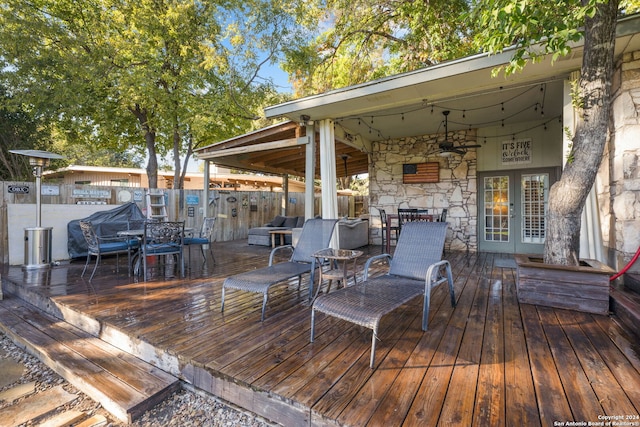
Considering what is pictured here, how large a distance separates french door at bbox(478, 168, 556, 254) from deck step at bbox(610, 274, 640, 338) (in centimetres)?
361

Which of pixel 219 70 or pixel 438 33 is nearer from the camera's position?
pixel 438 33

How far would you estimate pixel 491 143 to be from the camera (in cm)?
680

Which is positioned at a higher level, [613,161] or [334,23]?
[334,23]

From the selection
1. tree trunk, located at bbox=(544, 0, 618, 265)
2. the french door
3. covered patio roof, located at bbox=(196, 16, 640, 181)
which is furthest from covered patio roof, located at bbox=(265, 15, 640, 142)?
Answer: the french door

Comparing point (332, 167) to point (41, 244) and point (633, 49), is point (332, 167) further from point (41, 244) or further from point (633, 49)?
point (41, 244)

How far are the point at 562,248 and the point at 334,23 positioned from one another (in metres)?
9.49

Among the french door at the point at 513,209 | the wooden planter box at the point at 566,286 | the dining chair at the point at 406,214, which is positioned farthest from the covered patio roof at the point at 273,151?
the wooden planter box at the point at 566,286

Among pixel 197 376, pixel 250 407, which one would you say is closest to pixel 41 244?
pixel 197 376

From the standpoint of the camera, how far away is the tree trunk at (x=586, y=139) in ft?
9.20

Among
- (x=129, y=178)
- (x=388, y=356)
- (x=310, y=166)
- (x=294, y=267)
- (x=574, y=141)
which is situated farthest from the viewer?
(x=129, y=178)

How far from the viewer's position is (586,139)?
2.97 meters

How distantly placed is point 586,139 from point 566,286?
4.82 feet

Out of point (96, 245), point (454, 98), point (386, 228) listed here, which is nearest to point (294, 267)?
point (96, 245)

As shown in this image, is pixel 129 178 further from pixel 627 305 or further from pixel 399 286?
pixel 627 305
